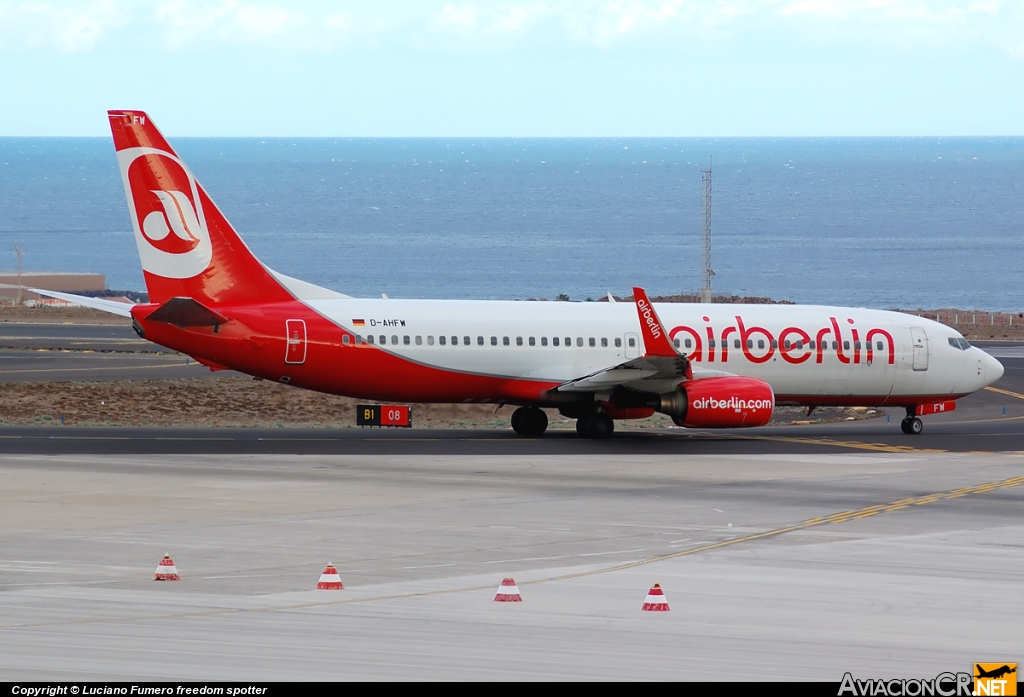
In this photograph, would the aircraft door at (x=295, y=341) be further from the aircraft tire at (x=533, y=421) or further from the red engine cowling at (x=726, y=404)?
the red engine cowling at (x=726, y=404)

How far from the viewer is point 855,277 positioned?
14075cm

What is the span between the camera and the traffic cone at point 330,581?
17953 mm

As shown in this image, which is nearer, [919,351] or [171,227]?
[171,227]

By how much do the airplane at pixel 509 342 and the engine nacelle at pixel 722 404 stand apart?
0.04 m

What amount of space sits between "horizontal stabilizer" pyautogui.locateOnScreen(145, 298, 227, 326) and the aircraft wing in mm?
8942

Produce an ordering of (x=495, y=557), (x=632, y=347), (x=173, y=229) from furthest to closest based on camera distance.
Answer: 1. (x=632, y=347)
2. (x=173, y=229)
3. (x=495, y=557)

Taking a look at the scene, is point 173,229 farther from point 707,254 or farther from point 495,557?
point 707,254

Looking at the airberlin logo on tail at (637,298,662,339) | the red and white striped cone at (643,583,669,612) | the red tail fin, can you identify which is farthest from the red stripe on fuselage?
the red and white striped cone at (643,583,669,612)

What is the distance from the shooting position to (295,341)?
34.2 metres

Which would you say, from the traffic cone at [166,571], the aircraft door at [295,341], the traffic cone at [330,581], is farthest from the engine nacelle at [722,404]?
the traffic cone at [166,571]

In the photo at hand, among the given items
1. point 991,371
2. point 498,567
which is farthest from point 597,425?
point 498,567

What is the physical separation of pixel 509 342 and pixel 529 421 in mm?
2739

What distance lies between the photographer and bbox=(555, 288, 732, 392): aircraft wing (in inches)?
1351

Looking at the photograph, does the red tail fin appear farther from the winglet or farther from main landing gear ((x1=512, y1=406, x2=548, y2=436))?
the winglet
